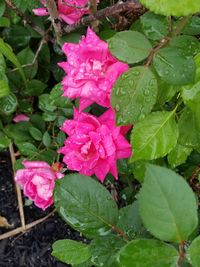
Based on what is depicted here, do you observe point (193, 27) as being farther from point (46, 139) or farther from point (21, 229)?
point (21, 229)

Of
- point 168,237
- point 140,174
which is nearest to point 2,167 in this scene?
point 140,174

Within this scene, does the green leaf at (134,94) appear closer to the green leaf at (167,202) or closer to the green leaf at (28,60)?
the green leaf at (167,202)

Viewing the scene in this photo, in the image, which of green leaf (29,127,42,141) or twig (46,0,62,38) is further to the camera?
green leaf (29,127,42,141)

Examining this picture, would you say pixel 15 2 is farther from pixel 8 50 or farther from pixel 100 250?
pixel 100 250

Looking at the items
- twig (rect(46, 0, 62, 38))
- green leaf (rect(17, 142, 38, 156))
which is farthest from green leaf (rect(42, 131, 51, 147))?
twig (rect(46, 0, 62, 38))

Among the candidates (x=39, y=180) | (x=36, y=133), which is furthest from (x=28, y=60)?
(x=39, y=180)

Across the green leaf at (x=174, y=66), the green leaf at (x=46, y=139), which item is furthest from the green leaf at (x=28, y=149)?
the green leaf at (x=174, y=66)

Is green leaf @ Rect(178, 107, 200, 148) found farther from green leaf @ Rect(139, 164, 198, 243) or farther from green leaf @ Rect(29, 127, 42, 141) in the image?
green leaf @ Rect(29, 127, 42, 141)
